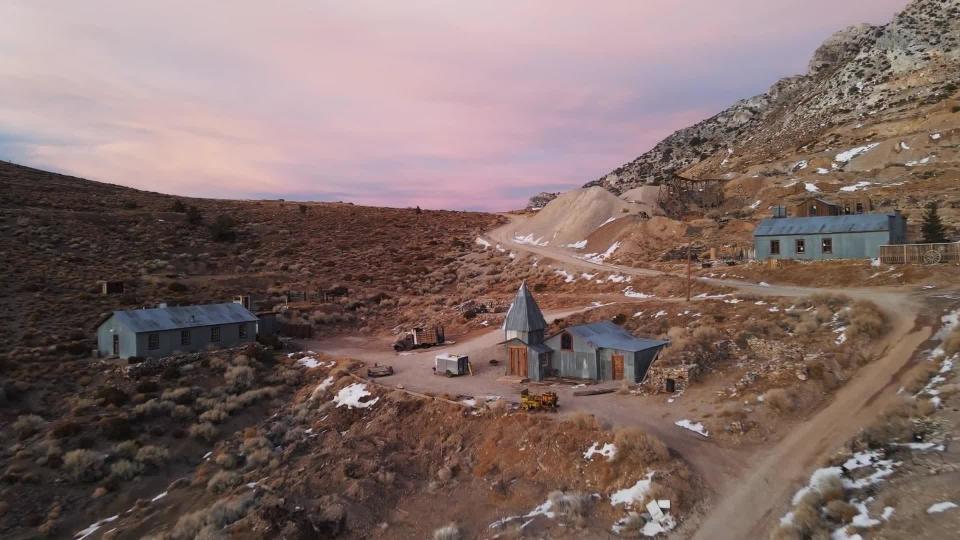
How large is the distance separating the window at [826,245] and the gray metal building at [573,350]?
27711mm

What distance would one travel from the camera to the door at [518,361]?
112 feet

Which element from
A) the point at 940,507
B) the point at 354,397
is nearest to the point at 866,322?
the point at 940,507

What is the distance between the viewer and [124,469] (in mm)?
25844

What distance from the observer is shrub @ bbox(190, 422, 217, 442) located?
97.7ft

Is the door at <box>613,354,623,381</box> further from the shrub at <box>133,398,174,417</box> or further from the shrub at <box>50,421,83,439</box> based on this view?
the shrub at <box>50,421,83,439</box>

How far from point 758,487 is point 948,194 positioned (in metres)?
67.9

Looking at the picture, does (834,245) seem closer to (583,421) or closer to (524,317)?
(524,317)

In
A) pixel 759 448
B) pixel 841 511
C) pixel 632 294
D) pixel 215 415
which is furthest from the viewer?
pixel 632 294

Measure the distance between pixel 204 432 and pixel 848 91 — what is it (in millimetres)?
138916

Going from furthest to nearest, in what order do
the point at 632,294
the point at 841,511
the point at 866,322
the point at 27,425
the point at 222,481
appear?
the point at 632,294
the point at 866,322
the point at 27,425
the point at 222,481
the point at 841,511

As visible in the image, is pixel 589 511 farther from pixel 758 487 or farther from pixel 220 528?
pixel 220 528

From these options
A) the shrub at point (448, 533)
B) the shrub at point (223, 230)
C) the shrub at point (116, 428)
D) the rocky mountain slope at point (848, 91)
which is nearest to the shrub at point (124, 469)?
the shrub at point (116, 428)

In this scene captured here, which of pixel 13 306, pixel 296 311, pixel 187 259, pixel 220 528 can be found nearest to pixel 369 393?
pixel 220 528

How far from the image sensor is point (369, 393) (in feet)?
108
